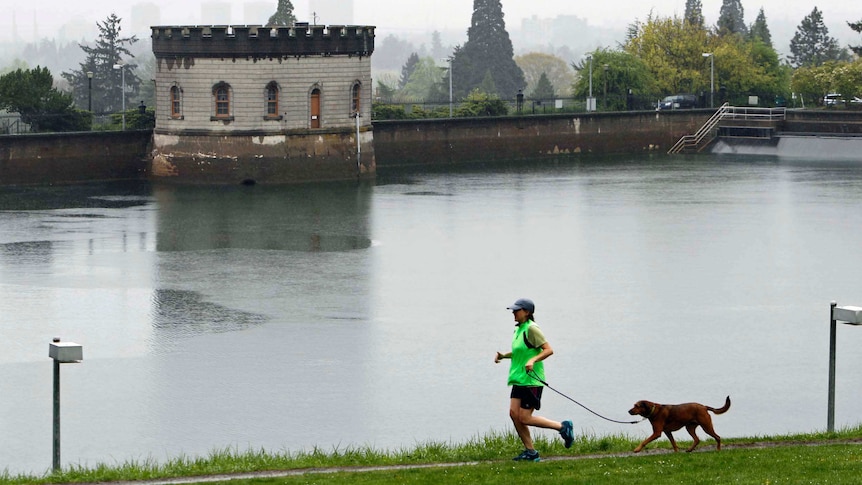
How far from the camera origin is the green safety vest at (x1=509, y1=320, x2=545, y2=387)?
18.5 metres

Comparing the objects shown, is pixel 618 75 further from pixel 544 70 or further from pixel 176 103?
pixel 544 70

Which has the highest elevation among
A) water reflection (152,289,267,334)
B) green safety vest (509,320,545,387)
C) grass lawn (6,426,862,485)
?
green safety vest (509,320,545,387)

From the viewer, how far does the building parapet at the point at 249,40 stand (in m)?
59.1

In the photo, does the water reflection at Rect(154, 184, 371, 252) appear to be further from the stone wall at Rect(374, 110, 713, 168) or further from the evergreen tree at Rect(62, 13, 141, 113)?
the evergreen tree at Rect(62, 13, 141, 113)

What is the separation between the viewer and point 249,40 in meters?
59.1

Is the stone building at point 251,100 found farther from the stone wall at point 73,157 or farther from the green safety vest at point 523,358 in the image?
the green safety vest at point 523,358

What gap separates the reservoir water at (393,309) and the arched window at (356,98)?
4.64 metres

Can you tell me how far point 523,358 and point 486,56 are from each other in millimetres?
117720

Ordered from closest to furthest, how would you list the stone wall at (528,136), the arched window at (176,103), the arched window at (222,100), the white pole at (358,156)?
the arched window at (222,100) → the arched window at (176,103) → the white pole at (358,156) → the stone wall at (528,136)

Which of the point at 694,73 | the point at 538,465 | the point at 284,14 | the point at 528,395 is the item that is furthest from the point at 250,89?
the point at 284,14

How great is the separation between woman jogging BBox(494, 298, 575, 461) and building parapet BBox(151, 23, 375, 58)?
1630 inches

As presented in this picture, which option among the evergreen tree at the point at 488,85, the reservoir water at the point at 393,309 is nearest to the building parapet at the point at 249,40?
the reservoir water at the point at 393,309

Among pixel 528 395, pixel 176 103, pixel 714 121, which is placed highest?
pixel 176 103

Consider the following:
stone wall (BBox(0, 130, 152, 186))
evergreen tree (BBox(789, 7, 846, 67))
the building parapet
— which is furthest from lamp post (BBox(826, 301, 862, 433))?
evergreen tree (BBox(789, 7, 846, 67))
